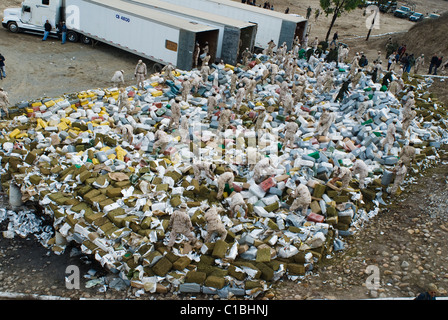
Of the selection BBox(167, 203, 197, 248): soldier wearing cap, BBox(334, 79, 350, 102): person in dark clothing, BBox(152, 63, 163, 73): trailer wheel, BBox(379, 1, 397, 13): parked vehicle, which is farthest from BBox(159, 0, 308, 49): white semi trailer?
BBox(379, 1, 397, 13): parked vehicle

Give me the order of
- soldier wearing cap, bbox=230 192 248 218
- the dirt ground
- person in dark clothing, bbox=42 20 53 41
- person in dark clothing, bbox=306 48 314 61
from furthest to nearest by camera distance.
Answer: person in dark clothing, bbox=42 20 53 41
person in dark clothing, bbox=306 48 314 61
soldier wearing cap, bbox=230 192 248 218
the dirt ground

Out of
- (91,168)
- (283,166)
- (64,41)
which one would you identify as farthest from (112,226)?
(64,41)

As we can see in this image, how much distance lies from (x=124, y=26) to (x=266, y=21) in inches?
345

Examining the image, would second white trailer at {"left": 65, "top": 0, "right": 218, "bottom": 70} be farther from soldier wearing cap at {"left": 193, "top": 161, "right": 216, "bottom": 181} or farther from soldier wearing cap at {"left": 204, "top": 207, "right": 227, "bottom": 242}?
soldier wearing cap at {"left": 204, "top": 207, "right": 227, "bottom": 242}

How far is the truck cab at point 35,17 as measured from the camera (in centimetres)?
2288

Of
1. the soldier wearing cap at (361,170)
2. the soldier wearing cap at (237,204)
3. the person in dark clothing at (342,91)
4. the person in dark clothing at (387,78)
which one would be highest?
the person in dark clothing at (387,78)

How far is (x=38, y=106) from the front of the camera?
47.6 feet

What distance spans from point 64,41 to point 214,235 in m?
19.1

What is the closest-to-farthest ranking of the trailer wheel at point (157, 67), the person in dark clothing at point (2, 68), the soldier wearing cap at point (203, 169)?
the soldier wearing cap at point (203, 169)
the person in dark clothing at point (2, 68)
the trailer wheel at point (157, 67)

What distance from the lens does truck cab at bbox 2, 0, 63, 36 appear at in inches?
901

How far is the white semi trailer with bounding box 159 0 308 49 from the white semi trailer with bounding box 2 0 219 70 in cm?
462

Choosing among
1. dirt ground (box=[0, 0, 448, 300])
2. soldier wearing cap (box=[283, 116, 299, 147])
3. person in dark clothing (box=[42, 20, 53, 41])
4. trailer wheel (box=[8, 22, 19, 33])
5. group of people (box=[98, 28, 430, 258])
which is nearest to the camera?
dirt ground (box=[0, 0, 448, 300])

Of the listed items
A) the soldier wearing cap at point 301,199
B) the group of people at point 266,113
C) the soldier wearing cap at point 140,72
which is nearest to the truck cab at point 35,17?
the soldier wearing cap at point 140,72

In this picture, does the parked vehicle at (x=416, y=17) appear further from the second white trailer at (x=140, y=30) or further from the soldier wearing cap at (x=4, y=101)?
the soldier wearing cap at (x=4, y=101)
